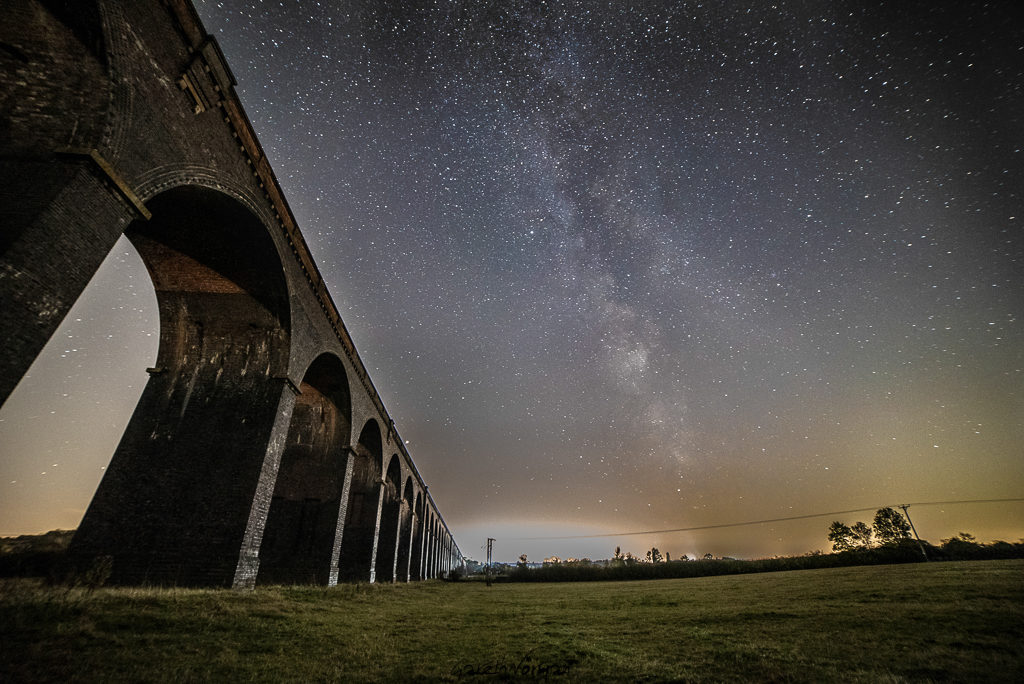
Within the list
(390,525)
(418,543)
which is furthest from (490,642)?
(418,543)

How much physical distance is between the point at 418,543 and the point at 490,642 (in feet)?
98.1

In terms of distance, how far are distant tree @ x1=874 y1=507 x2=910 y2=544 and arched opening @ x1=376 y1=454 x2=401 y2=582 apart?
2645 inches

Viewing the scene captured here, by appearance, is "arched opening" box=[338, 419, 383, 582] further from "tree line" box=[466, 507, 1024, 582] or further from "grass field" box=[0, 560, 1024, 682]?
"tree line" box=[466, 507, 1024, 582]

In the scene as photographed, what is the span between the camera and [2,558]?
8625 millimetres

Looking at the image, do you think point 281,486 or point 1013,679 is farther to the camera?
point 281,486

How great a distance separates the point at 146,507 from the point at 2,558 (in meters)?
3.03

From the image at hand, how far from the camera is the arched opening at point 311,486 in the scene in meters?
13.2

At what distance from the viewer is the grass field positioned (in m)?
3.33

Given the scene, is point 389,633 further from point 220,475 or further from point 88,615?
point 220,475

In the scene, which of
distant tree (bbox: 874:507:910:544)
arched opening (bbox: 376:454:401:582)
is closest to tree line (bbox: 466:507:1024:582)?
arched opening (bbox: 376:454:401:582)

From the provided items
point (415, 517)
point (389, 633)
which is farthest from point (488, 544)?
point (389, 633)

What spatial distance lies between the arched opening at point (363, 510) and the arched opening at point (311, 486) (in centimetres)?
118

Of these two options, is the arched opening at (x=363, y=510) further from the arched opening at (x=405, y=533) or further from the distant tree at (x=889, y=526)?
the distant tree at (x=889, y=526)

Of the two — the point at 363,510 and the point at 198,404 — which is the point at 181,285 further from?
the point at 363,510
